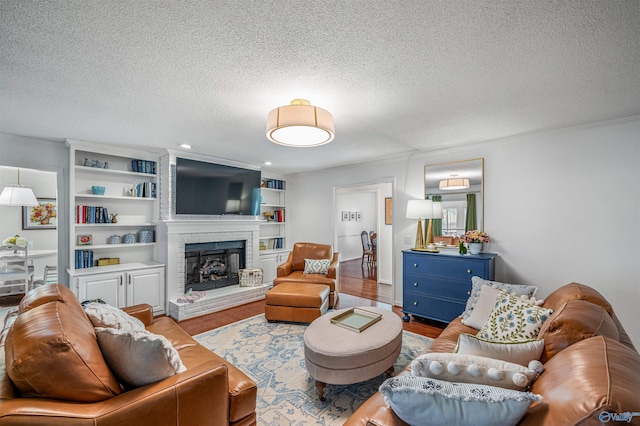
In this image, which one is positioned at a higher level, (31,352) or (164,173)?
(164,173)

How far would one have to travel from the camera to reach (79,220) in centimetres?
360

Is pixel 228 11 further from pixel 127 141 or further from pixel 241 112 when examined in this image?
pixel 127 141

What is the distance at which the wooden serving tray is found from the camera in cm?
238

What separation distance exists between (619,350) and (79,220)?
4912 millimetres

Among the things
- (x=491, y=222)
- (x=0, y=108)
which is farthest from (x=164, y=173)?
(x=491, y=222)

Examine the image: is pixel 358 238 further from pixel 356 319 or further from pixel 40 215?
pixel 40 215

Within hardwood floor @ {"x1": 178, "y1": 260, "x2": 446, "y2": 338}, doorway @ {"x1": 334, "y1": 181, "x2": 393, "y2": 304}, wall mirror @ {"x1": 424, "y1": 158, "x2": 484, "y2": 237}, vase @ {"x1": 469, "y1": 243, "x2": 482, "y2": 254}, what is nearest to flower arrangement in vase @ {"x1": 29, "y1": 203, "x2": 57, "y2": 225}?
hardwood floor @ {"x1": 178, "y1": 260, "x2": 446, "y2": 338}

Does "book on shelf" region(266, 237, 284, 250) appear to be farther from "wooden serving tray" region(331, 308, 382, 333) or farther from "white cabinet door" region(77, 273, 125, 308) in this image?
"wooden serving tray" region(331, 308, 382, 333)

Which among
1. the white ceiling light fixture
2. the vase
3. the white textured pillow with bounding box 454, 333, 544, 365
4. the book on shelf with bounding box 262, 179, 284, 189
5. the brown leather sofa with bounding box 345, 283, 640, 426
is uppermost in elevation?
the book on shelf with bounding box 262, 179, 284, 189

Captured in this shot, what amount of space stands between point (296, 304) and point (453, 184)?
2655mm

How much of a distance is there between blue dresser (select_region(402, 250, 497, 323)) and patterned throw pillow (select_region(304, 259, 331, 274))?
115 centimetres

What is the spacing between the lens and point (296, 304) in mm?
3420

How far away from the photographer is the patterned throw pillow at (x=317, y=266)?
423 centimetres

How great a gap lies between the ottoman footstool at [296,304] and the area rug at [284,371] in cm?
13
